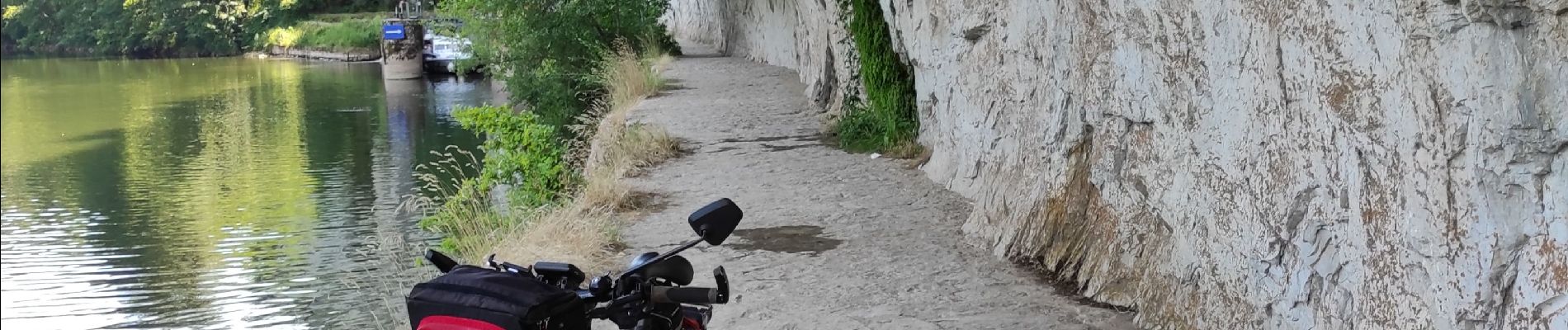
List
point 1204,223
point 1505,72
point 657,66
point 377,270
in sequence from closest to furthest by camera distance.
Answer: point 1505,72, point 1204,223, point 377,270, point 657,66

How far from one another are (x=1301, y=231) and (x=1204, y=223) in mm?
697

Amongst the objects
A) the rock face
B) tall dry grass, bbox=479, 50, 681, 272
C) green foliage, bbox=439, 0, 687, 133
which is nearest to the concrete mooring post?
green foliage, bbox=439, 0, 687, 133

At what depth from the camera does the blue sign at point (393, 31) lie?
41281 mm

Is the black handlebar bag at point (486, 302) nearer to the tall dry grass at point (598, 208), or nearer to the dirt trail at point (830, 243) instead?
the dirt trail at point (830, 243)

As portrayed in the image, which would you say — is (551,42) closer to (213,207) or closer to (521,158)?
(213,207)

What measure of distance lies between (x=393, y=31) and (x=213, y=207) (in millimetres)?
26226

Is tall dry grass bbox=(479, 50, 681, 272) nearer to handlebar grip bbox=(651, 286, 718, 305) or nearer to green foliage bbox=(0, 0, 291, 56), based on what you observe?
handlebar grip bbox=(651, 286, 718, 305)

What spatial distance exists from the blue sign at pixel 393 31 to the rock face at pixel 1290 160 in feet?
117

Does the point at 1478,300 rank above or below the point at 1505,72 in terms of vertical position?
below

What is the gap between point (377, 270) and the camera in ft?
39.6

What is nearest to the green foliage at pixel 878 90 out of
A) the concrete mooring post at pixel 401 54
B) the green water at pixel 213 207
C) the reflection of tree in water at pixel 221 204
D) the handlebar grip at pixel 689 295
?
the green water at pixel 213 207

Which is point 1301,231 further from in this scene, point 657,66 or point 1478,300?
point 657,66

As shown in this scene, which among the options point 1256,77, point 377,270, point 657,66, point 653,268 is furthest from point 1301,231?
point 657,66

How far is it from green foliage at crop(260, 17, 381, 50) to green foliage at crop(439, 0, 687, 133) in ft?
102
